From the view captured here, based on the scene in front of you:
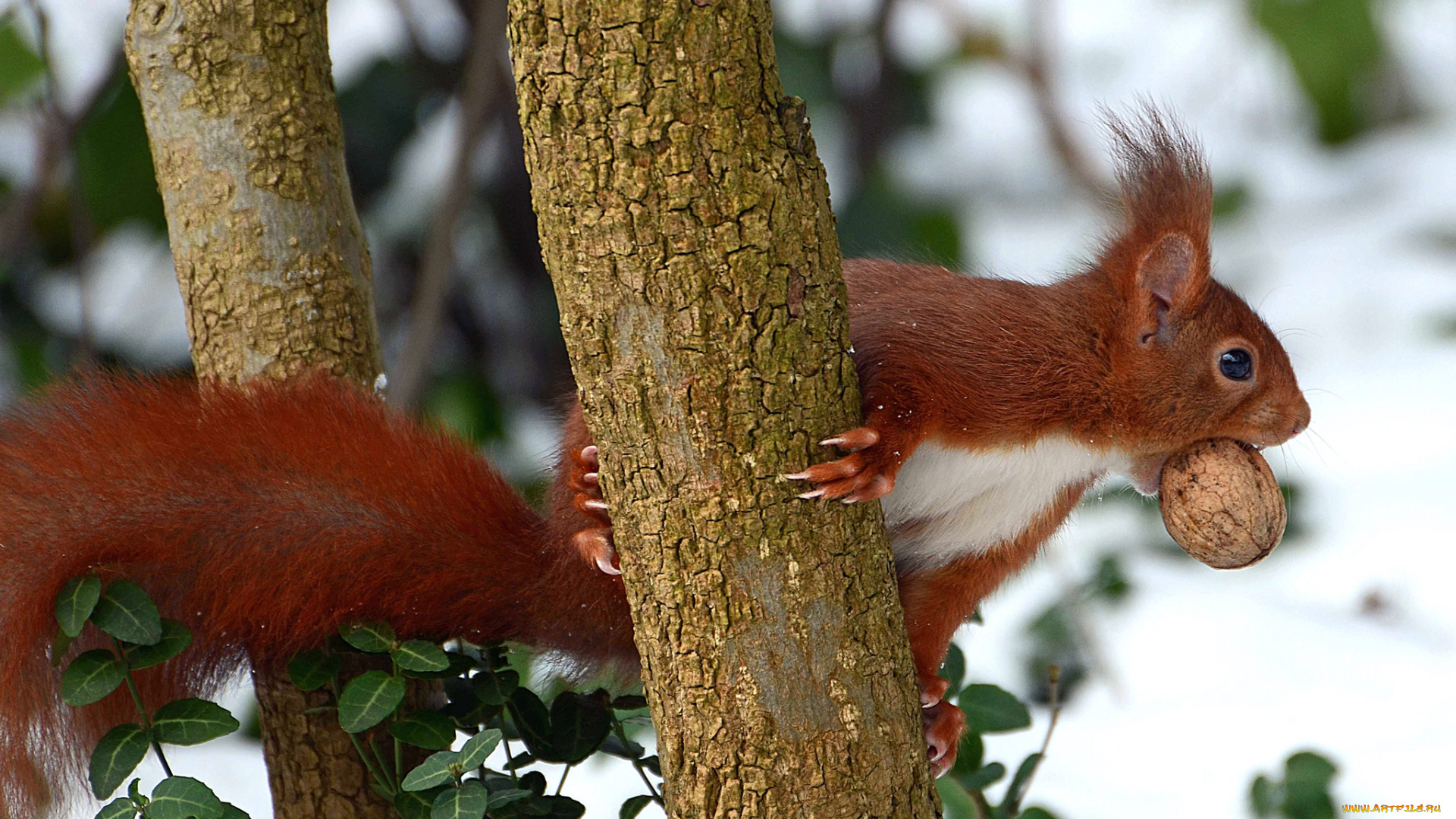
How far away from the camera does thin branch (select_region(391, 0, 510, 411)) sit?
235 centimetres

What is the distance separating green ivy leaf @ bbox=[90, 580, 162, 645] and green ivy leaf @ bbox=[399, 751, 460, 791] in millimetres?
211

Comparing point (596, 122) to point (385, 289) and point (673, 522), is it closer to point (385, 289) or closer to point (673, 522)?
point (673, 522)

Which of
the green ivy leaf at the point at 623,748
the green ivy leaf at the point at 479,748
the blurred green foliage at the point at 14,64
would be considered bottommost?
the green ivy leaf at the point at 623,748

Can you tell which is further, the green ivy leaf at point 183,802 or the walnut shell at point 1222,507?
the walnut shell at point 1222,507

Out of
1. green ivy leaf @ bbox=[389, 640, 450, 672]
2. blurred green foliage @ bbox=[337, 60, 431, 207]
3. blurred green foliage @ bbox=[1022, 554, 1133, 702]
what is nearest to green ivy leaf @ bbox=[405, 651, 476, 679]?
green ivy leaf @ bbox=[389, 640, 450, 672]

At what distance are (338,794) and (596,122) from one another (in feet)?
2.28

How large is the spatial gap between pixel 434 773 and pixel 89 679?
258 millimetres

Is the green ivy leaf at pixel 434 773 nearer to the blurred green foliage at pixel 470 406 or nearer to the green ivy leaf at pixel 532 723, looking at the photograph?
the green ivy leaf at pixel 532 723

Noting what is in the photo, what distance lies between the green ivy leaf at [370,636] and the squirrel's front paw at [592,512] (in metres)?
0.16

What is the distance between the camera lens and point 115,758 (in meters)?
1.03

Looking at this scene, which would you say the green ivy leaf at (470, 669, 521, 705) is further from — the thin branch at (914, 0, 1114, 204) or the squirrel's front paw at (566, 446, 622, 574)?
the thin branch at (914, 0, 1114, 204)

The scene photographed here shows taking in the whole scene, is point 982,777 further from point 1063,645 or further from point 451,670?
point 1063,645

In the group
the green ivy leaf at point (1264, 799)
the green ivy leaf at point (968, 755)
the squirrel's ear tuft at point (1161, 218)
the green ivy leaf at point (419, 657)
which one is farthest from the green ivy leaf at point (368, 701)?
the green ivy leaf at point (1264, 799)

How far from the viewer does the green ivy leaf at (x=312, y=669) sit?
1104 millimetres
